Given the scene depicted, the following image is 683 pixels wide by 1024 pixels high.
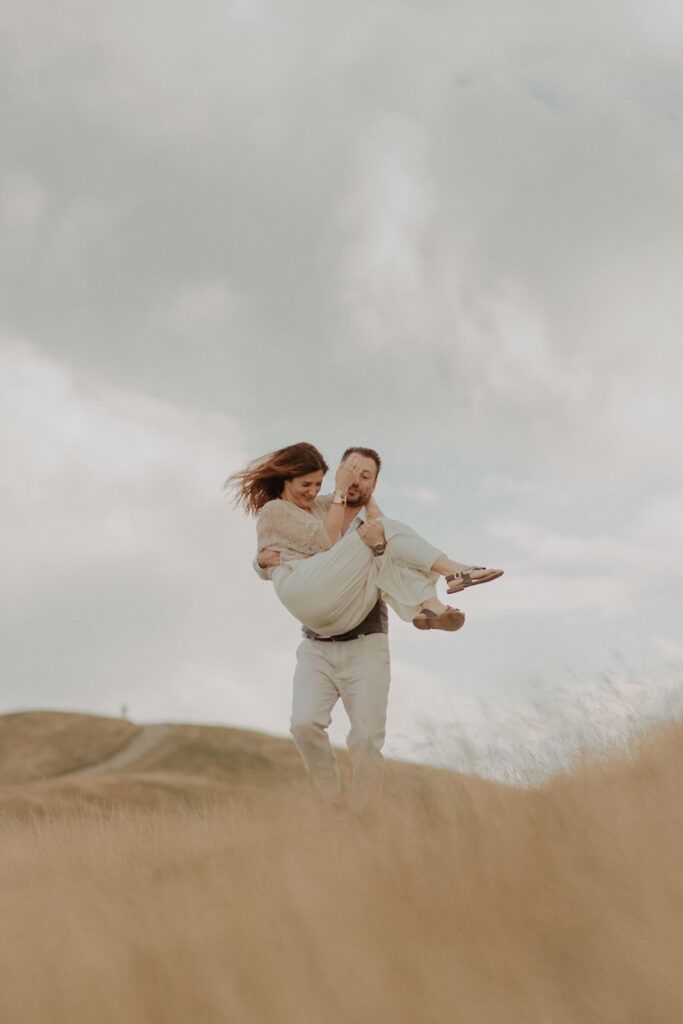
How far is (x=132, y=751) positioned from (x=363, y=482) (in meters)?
30.7

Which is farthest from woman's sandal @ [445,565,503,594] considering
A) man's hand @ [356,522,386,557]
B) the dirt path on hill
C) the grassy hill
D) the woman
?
the dirt path on hill

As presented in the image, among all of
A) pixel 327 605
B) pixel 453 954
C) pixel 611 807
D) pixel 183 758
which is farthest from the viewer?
pixel 183 758

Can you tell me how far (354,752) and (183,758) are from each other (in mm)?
27506

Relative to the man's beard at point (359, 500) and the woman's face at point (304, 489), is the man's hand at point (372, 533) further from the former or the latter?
the woman's face at point (304, 489)

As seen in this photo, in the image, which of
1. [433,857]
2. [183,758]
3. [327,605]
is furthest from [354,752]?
[183,758]

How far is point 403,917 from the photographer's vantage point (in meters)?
4.65

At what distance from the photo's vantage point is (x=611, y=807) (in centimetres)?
516

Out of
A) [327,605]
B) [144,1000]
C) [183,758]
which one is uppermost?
[183,758]

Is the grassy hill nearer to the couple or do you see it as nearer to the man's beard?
the couple

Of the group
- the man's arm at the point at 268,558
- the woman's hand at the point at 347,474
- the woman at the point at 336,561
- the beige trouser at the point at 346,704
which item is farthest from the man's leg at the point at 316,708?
the woman's hand at the point at 347,474

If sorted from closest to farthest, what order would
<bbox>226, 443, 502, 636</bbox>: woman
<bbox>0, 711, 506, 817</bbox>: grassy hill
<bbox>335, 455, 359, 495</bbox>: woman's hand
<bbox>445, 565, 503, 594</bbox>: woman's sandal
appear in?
<bbox>445, 565, 503, 594</bbox>: woman's sandal → <bbox>226, 443, 502, 636</bbox>: woman → <bbox>335, 455, 359, 495</bbox>: woman's hand → <bbox>0, 711, 506, 817</bbox>: grassy hill

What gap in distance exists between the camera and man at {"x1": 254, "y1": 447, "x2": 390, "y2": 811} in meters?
6.80

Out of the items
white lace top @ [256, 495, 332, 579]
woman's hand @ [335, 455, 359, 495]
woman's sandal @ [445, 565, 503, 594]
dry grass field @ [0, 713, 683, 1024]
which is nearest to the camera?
dry grass field @ [0, 713, 683, 1024]

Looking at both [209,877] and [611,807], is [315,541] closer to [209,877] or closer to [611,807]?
[209,877]
